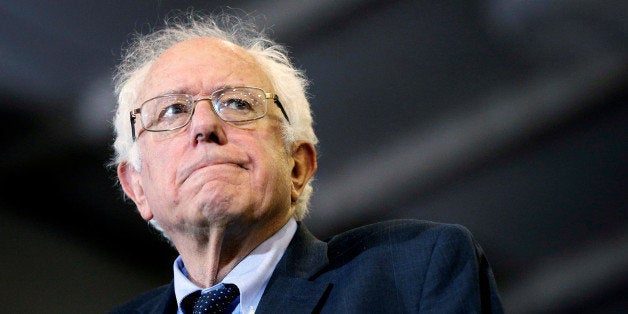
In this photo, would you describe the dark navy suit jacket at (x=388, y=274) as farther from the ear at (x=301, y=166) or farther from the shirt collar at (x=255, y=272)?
the ear at (x=301, y=166)

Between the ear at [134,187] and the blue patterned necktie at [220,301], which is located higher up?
the ear at [134,187]

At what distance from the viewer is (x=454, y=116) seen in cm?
232

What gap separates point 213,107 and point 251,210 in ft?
0.88

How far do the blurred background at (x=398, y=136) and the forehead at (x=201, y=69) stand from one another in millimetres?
438

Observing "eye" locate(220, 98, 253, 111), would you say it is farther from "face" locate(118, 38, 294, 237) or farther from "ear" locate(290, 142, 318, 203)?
"ear" locate(290, 142, 318, 203)

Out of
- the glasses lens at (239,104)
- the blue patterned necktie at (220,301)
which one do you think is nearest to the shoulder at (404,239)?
the blue patterned necktie at (220,301)

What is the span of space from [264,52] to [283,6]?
0.35 meters

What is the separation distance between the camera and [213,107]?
74.8 inches

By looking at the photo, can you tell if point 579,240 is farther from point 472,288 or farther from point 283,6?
point 283,6

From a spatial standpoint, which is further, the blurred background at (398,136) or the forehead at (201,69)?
the blurred background at (398,136)

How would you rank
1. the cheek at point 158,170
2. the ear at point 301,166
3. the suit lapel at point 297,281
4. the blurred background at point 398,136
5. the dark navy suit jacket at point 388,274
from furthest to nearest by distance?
1. the blurred background at point 398,136
2. the ear at point 301,166
3. the cheek at point 158,170
4. the suit lapel at point 297,281
5. the dark navy suit jacket at point 388,274

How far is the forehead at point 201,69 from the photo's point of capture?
1.94 meters

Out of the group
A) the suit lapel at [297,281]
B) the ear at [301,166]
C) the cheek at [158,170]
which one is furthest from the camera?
the ear at [301,166]

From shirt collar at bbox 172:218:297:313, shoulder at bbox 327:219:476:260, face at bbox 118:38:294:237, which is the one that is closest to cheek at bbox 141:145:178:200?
face at bbox 118:38:294:237
